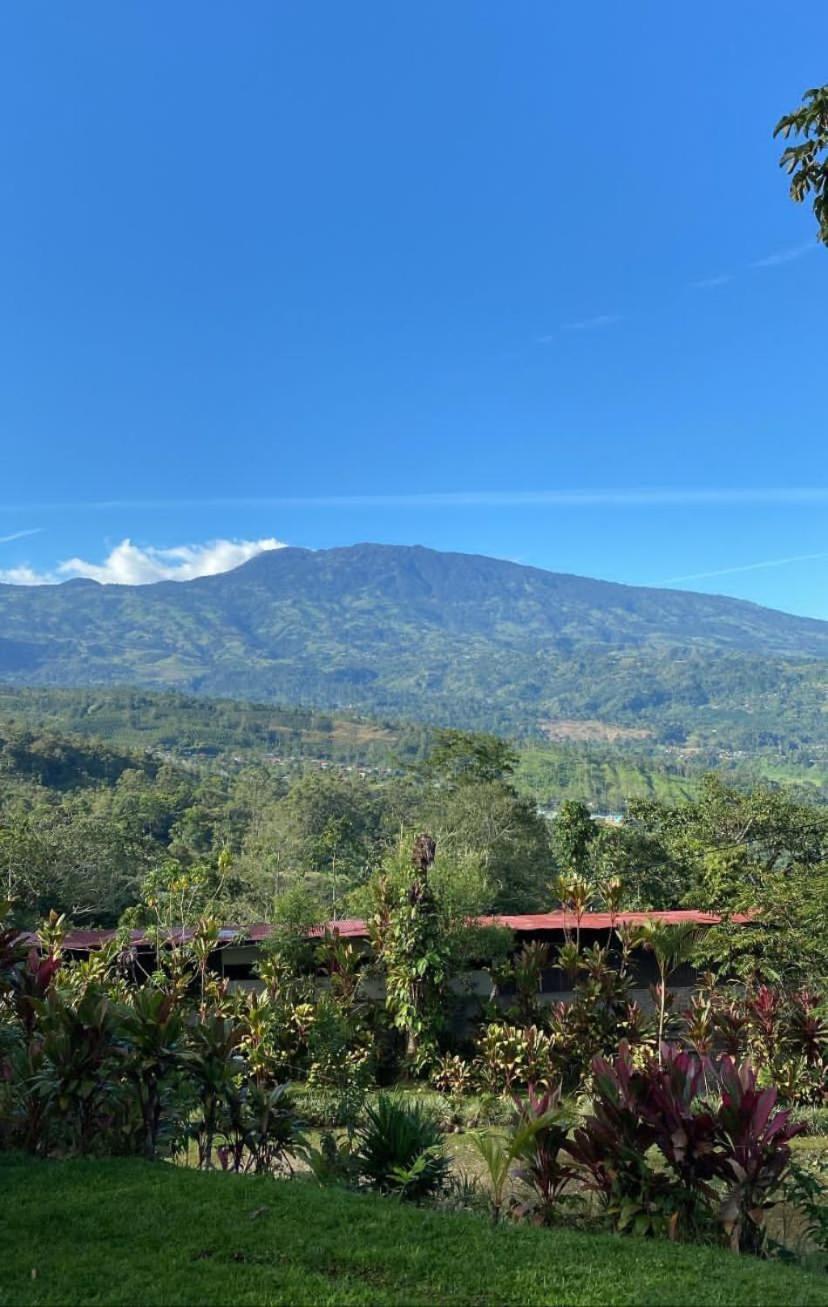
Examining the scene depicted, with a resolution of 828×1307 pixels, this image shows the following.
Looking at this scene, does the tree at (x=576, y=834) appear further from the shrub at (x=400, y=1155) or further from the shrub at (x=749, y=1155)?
the shrub at (x=749, y=1155)

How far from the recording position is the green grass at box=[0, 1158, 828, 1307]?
3721mm

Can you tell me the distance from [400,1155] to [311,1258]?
6.70 feet

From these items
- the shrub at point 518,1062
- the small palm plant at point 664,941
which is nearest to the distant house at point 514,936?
the small palm plant at point 664,941

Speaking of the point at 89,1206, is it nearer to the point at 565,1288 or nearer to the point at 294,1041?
the point at 565,1288

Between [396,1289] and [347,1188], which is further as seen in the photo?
[347,1188]

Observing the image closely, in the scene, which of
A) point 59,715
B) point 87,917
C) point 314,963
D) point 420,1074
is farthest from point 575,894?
point 59,715

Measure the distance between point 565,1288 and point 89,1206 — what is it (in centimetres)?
276

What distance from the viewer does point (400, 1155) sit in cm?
596

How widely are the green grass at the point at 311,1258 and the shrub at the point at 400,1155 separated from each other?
33.6 inches

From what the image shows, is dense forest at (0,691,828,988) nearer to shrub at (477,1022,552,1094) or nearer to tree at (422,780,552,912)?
tree at (422,780,552,912)

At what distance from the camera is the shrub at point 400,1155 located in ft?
19.0

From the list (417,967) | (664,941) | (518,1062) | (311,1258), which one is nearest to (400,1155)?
(311,1258)

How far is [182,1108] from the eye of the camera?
6348mm

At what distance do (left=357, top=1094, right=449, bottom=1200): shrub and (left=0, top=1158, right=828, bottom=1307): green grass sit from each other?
853 millimetres
